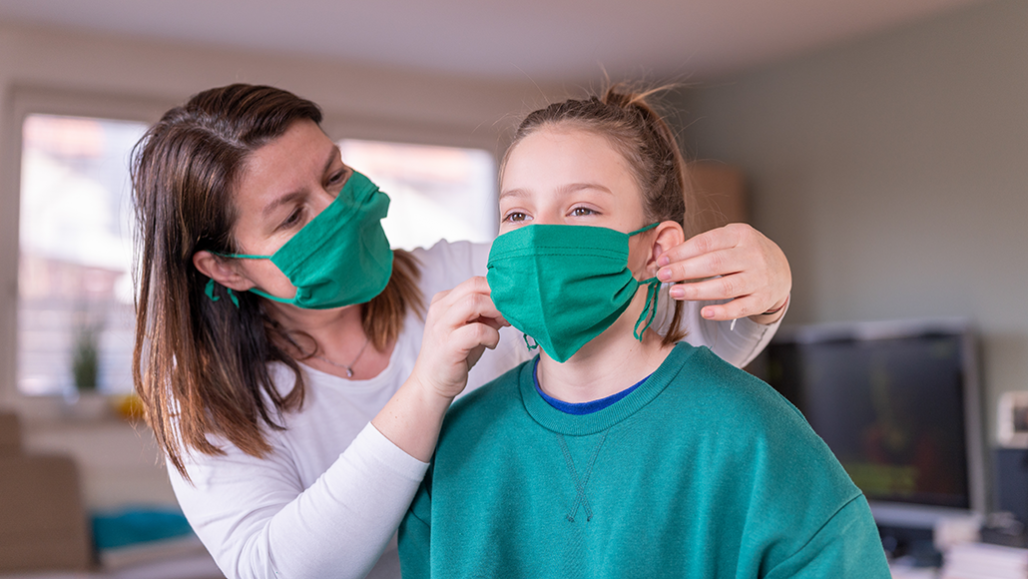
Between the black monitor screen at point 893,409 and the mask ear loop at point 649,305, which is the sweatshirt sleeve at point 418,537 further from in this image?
the black monitor screen at point 893,409

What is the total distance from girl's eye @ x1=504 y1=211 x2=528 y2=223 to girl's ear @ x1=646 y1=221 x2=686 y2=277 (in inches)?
Result: 6.8

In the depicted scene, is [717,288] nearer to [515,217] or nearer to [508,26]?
[515,217]

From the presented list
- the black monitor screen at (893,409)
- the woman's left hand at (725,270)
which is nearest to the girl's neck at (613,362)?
the woman's left hand at (725,270)

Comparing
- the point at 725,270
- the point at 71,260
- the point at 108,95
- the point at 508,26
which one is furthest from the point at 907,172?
the point at 71,260

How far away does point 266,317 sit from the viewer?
1.45 m

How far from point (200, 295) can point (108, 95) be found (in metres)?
3.39

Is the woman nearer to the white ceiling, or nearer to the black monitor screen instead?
the white ceiling

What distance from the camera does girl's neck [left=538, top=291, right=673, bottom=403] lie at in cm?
106

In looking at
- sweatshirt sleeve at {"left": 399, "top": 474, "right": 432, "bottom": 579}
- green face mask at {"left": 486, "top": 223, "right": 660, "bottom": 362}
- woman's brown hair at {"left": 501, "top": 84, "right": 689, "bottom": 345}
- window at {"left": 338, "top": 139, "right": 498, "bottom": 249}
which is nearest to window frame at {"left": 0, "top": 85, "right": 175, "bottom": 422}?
window at {"left": 338, "top": 139, "right": 498, "bottom": 249}

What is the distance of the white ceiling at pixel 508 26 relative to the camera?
3783 mm

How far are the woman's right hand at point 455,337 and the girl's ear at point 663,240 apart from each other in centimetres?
21

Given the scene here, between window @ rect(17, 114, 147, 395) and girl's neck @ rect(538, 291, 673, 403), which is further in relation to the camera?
window @ rect(17, 114, 147, 395)

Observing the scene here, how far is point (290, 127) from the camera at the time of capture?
1311 mm

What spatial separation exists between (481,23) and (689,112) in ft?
A: 5.67
